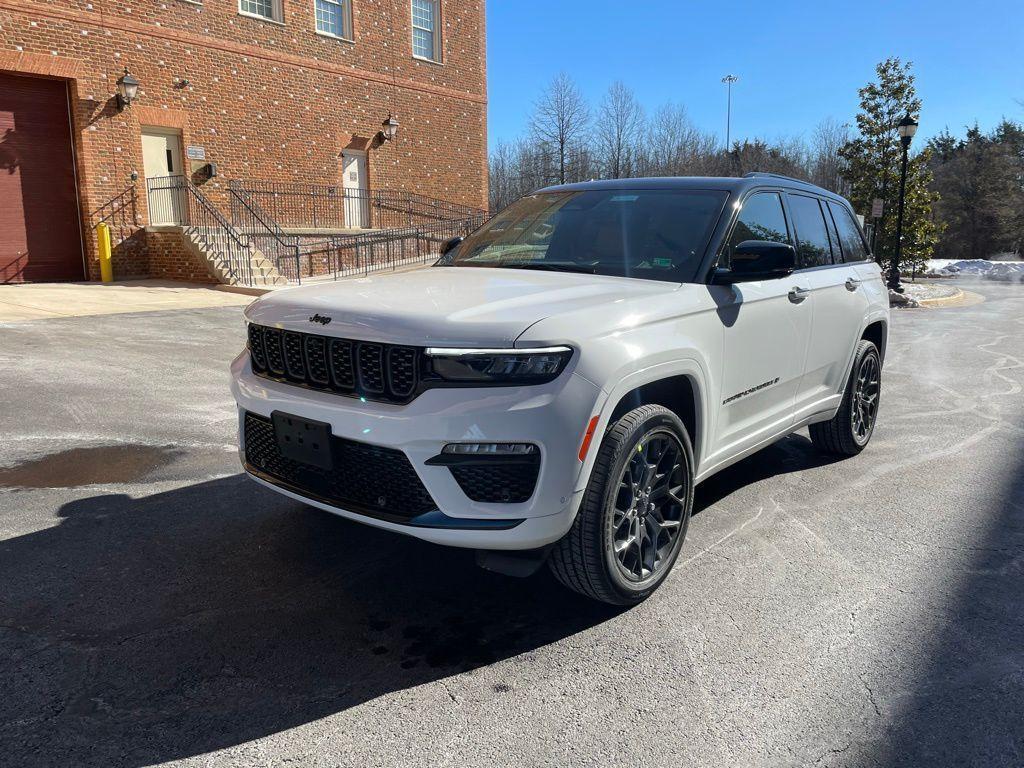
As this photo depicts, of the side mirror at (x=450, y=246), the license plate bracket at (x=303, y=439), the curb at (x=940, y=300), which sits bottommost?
the curb at (x=940, y=300)

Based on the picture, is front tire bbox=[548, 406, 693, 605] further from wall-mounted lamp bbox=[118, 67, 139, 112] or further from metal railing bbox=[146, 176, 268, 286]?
wall-mounted lamp bbox=[118, 67, 139, 112]

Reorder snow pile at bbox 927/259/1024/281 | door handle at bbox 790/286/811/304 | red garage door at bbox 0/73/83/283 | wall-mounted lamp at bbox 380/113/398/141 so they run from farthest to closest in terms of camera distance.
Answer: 1. snow pile at bbox 927/259/1024/281
2. wall-mounted lamp at bbox 380/113/398/141
3. red garage door at bbox 0/73/83/283
4. door handle at bbox 790/286/811/304

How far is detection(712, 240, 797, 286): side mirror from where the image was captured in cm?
375

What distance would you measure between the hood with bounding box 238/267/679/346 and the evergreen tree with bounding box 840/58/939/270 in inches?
962

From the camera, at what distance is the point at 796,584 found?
359 cm

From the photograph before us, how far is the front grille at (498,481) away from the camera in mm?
2822

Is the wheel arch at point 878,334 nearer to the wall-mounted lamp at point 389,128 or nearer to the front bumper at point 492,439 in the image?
the front bumper at point 492,439

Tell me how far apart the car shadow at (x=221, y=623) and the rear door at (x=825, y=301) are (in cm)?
225

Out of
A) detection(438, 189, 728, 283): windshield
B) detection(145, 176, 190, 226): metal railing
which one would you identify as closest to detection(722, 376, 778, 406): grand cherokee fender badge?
detection(438, 189, 728, 283): windshield

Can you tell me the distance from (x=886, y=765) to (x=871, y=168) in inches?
1044

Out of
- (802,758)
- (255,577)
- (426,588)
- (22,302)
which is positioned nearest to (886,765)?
(802,758)

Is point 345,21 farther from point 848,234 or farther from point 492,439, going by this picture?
point 492,439

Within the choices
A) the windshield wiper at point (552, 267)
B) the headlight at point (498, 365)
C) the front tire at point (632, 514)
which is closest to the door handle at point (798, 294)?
the windshield wiper at point (552, 267)

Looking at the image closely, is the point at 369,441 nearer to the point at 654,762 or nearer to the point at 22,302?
the point at 654,762
